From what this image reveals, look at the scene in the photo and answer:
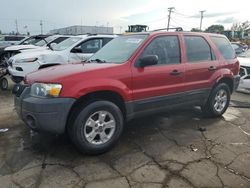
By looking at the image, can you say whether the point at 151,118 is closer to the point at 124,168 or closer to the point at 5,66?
the point at 124,168

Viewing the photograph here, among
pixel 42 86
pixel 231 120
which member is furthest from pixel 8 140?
pixel 231 120

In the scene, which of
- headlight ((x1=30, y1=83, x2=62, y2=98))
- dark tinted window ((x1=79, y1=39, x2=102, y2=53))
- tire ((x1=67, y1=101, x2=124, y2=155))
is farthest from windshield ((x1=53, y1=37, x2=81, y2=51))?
tire ((x1=67, y1=101, x2=124, y2=155))

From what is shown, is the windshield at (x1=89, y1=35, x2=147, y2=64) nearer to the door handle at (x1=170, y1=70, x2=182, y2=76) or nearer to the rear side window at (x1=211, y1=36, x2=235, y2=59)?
the door handle at (x1=170, y1=70, x2=182, y2=76)

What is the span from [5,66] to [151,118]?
645cm

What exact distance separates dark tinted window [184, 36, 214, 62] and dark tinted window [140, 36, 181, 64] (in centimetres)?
29

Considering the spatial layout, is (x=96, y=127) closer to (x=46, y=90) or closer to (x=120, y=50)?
(x=46, y=90)

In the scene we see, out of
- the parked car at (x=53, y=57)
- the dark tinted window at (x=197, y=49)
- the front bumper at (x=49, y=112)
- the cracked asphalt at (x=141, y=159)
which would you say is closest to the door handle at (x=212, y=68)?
the dark tinted window at (x=197, y=49)

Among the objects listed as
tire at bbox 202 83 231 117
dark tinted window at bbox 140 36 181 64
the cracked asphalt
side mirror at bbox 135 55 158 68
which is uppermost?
dark tinted window at bbox 140 36 181 64

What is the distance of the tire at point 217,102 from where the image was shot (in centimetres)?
594

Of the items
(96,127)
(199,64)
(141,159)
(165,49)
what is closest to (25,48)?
(165,49)

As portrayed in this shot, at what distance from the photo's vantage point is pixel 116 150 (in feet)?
14.3

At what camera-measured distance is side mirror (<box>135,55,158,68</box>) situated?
4.46 meters

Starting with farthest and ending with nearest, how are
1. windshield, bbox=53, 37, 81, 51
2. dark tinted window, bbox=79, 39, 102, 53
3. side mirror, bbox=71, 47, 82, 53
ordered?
windshield, bbox=53, 37, 81, 51 < dark tinted window, bbox=79, 39, 102, 53 < side mirror, bbox=71, 47, 82, 53

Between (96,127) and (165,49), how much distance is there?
1908 mm
